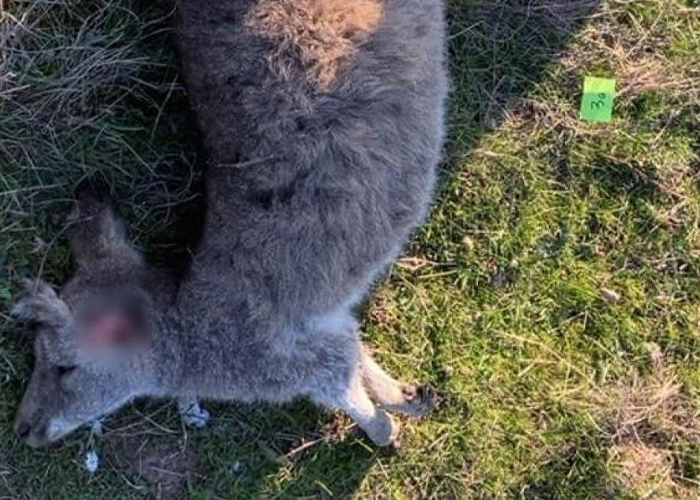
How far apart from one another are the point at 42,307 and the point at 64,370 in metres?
0.29

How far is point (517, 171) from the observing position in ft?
15.9

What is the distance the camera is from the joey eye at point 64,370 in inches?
170

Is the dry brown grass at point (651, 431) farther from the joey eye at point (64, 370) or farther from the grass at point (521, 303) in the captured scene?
the joey eye at point (64, 370)

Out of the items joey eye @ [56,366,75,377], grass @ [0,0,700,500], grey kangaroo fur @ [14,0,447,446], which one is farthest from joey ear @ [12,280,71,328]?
grass @ [0,0,700,500]

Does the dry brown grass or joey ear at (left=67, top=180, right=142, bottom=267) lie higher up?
joey ear at (left=67, top=180, right=142, bottom=267)

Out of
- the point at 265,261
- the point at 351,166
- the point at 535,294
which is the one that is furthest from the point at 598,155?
the point at 265,261

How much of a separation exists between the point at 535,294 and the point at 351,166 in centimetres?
131

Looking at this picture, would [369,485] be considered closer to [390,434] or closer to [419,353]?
[390,434]

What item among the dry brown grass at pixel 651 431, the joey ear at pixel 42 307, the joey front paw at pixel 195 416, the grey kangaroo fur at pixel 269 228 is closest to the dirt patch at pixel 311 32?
the grey kangaroo fur at pixel 269 228

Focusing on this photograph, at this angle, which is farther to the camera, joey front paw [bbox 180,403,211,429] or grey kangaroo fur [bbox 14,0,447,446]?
joey front paw [bbox 180,403,211,429]

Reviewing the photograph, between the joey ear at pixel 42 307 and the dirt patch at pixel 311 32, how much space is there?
4.61ft

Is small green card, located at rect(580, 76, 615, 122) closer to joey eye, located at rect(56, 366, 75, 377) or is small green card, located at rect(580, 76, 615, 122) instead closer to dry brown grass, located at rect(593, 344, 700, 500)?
dry brown grass, located at rect(593, 344, 700, 500)

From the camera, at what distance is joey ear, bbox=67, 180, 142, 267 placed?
439 cm

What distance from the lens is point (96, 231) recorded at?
14.4ft
